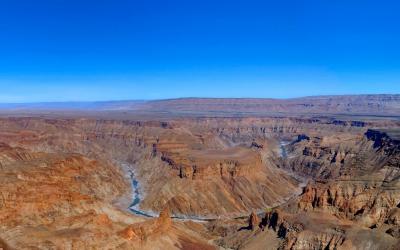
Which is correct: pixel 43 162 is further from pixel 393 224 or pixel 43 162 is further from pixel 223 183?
pixel 393 224

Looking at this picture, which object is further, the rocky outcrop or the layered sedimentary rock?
the rocky outcrop

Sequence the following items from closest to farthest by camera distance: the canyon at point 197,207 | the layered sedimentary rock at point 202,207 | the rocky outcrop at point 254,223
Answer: the canyon at point 197,207
the layered sedimentary rock at point 202,207
the rocky outcrop at point 254,223

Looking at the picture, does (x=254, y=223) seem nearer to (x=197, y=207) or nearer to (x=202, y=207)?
(x=202, y=207)

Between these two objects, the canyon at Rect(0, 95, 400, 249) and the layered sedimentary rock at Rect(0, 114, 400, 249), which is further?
the layered sedimentary rock at Rect(0, 114, 400, 249)

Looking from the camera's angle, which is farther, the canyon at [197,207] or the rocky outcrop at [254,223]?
the rocky outcrop at [254,223]

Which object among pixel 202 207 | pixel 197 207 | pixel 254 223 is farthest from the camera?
pixel 202 207

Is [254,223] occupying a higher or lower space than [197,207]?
higher

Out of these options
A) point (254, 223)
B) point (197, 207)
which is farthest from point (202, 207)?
point (254, 223)

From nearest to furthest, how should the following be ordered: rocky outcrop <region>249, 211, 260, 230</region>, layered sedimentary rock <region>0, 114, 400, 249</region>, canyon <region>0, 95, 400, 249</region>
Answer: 1. canyon <region>0, 95, 400, 249</region>
2. layered sedimentary rock <region>0, 114, 400, 249</region>
3. rocky outcrop <region>249, 211, 260, 230</region>

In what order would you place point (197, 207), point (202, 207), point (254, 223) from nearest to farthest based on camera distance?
point (254, 223) < point (197, 207) < point (202, 207)

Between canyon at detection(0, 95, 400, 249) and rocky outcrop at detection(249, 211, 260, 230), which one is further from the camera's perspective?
rocky outcrop at detection(249, 211, 260, 230)

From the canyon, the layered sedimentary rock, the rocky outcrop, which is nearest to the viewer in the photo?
the canyon
